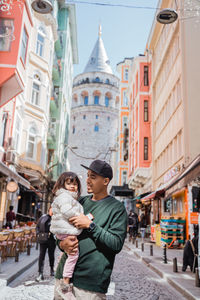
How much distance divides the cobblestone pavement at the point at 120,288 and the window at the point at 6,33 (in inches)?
382

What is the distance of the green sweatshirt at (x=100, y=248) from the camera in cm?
228

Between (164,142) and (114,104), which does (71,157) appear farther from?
(164,142)

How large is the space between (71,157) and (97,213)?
6860 cm

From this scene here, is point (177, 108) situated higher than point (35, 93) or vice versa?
point (35, 93)

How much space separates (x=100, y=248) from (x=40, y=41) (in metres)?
24.8

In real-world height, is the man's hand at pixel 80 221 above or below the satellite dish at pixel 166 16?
below

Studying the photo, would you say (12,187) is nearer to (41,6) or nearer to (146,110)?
(41,6)

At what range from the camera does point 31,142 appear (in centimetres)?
2336

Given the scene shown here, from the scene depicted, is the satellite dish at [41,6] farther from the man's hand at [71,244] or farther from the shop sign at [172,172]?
the shop sign at [172,172]

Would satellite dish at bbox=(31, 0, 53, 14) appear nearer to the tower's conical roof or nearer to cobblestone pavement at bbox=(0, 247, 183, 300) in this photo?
cobblestone pavement at bbox=(0, 247, 183, 300)

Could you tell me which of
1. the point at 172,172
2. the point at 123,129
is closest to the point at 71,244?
the point at 172,172

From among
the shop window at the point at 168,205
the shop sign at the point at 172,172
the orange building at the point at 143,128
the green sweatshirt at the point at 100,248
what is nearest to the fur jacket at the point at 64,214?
the green sweatshirt at the point at 100,248

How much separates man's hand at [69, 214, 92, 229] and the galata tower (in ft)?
218

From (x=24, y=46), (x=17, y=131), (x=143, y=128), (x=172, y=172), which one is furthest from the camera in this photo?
(x=143, y=128)
